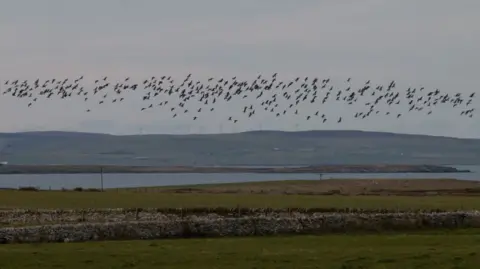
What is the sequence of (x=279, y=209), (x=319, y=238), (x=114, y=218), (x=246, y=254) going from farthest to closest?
1. (x=279, y=209)
2. (x=114, y=218)
3. (x=319, y=238)
4. (x=246, y=254)

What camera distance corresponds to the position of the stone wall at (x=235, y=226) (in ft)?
121

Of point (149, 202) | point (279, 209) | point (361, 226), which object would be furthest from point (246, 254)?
point (149, 202)

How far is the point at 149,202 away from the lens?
5953 centimetres

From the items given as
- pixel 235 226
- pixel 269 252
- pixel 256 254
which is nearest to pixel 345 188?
pixel 235 226

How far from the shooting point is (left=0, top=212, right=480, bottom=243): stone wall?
36938 millimetres

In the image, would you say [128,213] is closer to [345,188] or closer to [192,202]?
[192,202]

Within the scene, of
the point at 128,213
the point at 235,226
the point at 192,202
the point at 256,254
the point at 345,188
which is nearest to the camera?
the point at 256,254

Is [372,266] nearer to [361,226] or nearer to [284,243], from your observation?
[284,243]

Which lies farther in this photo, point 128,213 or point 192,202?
point 192,202

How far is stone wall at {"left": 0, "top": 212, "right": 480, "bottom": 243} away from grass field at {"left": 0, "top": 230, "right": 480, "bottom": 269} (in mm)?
1810

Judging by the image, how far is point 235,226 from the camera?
4050 cm

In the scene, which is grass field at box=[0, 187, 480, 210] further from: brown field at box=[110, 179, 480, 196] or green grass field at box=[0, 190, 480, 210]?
brown field at box=[110, 179, 480, 196]

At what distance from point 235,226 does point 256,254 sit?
951cm

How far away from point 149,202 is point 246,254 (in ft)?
95.2
